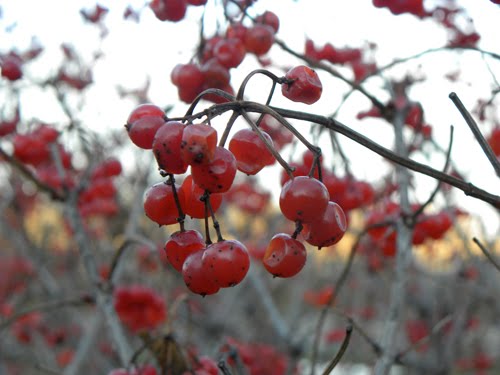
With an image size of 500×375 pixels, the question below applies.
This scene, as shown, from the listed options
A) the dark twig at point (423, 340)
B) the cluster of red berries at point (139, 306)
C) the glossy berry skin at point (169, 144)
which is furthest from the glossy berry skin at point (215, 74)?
the cluster of red berries at point (139, 306)

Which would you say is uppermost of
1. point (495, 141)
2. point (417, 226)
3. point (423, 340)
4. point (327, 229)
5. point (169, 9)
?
point (169, 9)

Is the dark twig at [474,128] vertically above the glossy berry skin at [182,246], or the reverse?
the dark twig at [474,128]

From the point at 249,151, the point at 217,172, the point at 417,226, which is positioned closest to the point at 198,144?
the point at 217,172

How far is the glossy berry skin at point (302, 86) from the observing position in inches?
37.3

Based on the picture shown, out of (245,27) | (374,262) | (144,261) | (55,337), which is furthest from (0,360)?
(245,27)

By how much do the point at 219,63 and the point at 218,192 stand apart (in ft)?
2.05

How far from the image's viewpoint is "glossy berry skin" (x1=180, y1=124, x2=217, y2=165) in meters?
0.79

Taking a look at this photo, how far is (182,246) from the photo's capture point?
3.16 ft

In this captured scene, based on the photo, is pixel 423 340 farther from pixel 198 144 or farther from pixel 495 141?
pixel 198 144

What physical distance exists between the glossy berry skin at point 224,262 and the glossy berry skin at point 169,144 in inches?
6.1

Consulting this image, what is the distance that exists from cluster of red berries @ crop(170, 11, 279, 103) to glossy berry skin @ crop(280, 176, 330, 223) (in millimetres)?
545

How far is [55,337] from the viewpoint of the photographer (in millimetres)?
4062

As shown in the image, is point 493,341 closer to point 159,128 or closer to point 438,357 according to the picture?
point 438,357

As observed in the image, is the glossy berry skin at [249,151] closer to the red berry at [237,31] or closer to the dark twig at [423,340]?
the red berry at [237,31]
